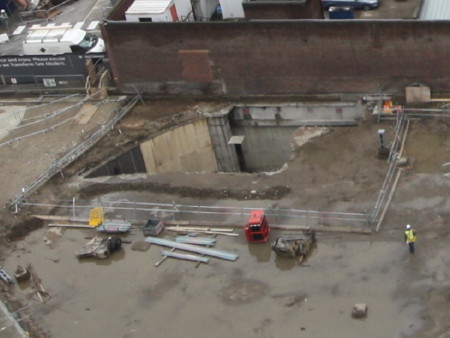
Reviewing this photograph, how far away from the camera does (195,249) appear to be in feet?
113

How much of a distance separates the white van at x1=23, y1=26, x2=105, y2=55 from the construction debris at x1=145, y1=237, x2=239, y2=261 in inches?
629

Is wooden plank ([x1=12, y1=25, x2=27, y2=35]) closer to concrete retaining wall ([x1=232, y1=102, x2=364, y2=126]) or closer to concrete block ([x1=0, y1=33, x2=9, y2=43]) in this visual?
concrete block ([x1=0, y1=33, x2=9, y2=43])

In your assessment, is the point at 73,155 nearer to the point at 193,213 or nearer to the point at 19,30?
the point at 193,213

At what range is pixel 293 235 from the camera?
34.1 metres

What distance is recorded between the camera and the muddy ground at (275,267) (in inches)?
1193

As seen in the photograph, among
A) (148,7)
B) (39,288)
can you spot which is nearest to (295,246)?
(39,288)

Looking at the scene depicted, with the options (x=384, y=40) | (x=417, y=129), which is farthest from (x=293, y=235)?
(x=384, y=40)

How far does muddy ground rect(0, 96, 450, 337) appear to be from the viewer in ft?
99.5

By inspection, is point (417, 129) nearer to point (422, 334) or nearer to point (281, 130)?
point (281, 130)

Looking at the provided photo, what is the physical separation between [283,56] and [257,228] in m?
11.9

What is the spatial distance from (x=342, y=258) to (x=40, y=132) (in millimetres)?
18568

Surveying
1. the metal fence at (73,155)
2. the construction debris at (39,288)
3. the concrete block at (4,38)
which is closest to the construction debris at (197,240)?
the construction debris at (39,288)

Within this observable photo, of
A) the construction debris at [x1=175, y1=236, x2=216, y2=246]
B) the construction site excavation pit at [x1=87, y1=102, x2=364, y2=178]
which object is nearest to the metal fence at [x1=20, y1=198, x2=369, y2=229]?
the construction debris at [x1=175, y1=236, x2=216, y2=246]

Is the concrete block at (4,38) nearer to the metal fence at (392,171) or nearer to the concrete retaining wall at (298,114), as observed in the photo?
the concrete retaining wall at (298,114)
